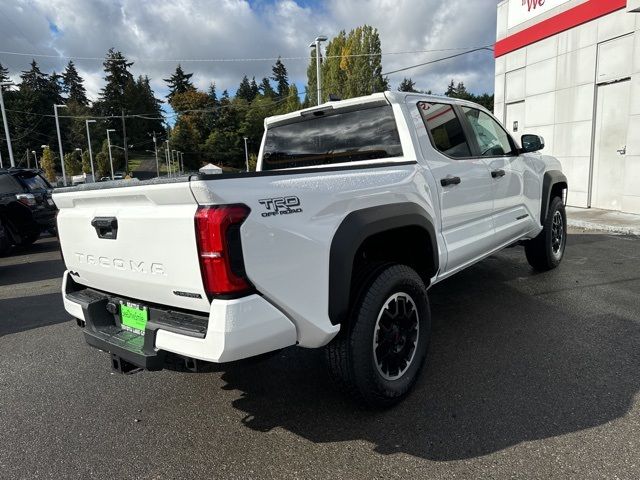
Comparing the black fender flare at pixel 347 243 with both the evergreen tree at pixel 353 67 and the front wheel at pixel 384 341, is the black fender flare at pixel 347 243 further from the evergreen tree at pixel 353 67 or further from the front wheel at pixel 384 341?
the evergreen tree at pixel 353 67

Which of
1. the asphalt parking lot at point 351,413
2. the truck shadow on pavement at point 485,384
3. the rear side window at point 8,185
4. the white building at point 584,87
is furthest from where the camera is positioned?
the white building at point 584,87

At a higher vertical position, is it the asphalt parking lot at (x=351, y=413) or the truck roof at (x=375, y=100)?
the truck roof at (x=375, y=100)

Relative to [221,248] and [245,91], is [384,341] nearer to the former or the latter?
[221,248]

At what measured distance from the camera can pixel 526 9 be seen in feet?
42.9

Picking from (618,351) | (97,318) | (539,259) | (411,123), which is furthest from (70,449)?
(539,259)

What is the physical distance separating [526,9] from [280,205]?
1406 centimetres

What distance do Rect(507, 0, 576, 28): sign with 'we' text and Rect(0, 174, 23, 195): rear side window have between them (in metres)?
13.5

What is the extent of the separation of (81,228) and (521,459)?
2.66 metres

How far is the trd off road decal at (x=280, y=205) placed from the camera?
80.9 inches

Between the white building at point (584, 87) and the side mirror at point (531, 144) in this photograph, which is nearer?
the side mirror at point (531, 144)

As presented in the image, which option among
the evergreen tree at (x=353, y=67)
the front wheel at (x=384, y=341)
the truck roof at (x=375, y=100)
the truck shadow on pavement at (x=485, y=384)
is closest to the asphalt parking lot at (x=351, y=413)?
the truck shadow on pavement at (x=485, y=384)

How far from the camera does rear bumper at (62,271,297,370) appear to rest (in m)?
1.99

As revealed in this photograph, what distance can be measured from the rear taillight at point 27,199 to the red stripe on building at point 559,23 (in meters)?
13.1

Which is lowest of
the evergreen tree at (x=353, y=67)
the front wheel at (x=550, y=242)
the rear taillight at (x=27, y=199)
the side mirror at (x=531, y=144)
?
the front wheel at (x=550, y=242)
